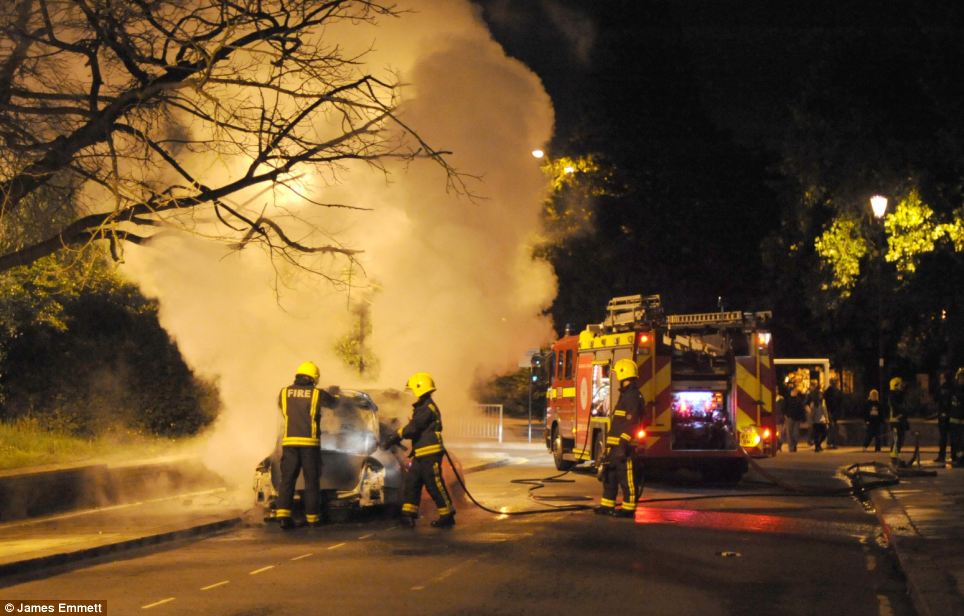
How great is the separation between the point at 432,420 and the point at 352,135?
3289mm

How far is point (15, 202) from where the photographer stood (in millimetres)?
11641

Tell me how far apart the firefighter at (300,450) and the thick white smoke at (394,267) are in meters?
4.10

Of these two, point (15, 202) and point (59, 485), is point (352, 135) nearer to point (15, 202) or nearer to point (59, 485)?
point (15, 202)

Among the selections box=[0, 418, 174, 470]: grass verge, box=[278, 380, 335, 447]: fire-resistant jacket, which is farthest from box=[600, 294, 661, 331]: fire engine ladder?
box=[0, 418, 174, 470]: grass verge

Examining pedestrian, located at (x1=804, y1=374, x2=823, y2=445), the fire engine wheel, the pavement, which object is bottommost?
the pavement

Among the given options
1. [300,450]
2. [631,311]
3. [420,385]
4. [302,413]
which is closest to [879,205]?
[631,311]

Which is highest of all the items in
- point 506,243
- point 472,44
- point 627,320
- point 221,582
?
point 472,44

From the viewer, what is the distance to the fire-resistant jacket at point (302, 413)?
13000 millimetres

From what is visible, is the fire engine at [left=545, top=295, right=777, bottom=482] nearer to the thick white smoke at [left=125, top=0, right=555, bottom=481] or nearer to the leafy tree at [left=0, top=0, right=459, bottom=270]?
the thick white smoke at [left=125, top=0, right=555, bottom=481]

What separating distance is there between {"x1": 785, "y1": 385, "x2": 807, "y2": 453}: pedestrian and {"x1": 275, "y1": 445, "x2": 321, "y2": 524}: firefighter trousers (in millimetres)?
17337

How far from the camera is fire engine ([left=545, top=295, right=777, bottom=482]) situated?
18266 millimetres

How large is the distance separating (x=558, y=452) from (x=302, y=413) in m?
9.46

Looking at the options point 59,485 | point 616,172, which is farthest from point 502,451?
point 59,485

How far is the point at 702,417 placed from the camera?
61.0ft
